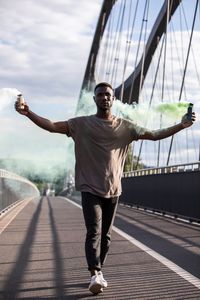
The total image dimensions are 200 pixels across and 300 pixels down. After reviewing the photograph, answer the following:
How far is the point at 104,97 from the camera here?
242 inches

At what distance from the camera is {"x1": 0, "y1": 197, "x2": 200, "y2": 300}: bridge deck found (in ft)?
19.8

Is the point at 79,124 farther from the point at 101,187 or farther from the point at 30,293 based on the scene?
the point at 30,293

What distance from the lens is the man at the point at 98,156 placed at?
19.7 feet

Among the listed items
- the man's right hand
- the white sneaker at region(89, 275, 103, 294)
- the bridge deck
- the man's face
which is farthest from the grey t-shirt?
the bridge deck

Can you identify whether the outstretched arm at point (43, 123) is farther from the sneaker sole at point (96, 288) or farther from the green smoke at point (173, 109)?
the green smoke at point (173, 109)

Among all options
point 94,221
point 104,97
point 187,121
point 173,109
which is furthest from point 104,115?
point 173,109

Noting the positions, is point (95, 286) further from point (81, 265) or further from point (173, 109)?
point (173, 109)

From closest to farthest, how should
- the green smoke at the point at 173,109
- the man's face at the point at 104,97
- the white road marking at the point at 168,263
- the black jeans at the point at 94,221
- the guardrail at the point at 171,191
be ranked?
1. the black jeans at the point at 94,221
2. the man's face at the point at 104,97
3. the white road marking at the point at 168,263
4. the green smoke at the point at 173,109
5. the guardrail at the point at 171,191

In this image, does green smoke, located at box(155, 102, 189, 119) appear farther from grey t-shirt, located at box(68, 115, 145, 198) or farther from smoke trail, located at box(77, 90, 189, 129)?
grey t-shirt, located at box(68, 115, 145, 198)

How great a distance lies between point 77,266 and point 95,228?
5.89 ft

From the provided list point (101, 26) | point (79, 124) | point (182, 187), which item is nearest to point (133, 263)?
point (79, 124)

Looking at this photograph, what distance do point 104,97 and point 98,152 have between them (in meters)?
0.55

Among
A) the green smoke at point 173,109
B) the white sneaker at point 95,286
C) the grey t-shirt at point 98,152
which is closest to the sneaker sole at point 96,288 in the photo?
the white sneaker at point 95,286

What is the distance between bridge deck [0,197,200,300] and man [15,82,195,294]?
1.43 feet
